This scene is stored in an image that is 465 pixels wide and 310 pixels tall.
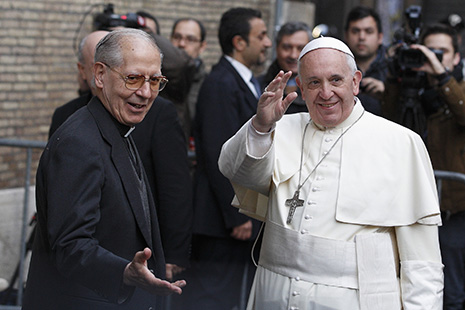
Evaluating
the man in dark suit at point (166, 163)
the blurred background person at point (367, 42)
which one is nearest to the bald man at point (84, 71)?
the man in dark suit at point (166, 163)

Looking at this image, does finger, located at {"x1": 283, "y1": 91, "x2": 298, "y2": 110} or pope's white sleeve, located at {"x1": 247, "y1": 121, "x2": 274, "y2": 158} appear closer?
finger, located at {"x1": 283, "y1": 91, "x2": 298, "y2": 110}

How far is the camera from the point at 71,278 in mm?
2562

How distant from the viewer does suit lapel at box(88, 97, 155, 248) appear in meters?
2.75

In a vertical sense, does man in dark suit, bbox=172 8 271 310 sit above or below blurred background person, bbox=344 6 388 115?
below

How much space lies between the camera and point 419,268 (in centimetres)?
304

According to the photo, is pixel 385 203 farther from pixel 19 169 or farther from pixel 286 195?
pixel 19 169

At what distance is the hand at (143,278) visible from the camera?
2.40 meters

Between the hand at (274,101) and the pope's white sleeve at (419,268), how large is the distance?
2.27 ft

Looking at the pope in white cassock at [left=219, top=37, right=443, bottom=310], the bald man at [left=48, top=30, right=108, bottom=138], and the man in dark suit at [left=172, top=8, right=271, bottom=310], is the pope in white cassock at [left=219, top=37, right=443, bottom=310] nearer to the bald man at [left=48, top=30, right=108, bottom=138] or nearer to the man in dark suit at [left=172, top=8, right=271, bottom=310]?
the bald man at [left=48, top=30, right=108, bottom=138]

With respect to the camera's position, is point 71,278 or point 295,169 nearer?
point 71,278

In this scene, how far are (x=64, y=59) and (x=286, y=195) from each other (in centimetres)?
465

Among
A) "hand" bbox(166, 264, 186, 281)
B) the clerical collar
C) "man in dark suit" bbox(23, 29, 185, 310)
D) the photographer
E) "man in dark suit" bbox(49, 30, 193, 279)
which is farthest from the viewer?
the photographer

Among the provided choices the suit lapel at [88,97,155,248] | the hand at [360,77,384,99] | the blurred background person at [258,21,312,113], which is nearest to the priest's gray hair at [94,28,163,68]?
the suit lapel at [88,97,155,248]

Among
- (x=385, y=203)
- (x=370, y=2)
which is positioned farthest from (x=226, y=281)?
(x=370, y=2)
